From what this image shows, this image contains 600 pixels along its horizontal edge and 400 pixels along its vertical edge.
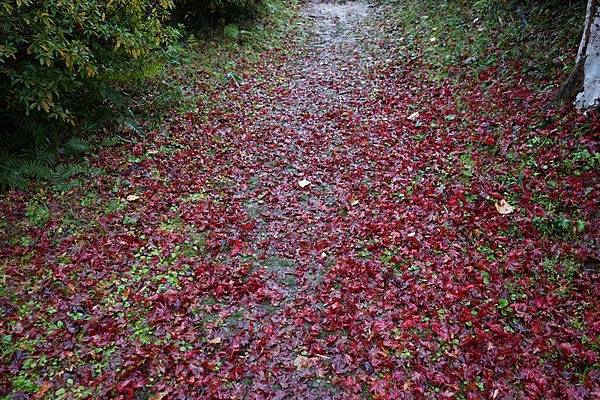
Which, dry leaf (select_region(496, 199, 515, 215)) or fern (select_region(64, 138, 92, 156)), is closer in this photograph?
dry leaf (select_region(496, 199, 515, 215))

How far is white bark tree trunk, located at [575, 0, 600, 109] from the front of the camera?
6.31 meters

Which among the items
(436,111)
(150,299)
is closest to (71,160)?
(150,299)

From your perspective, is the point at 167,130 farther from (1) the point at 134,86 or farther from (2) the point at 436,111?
(2) the point at 436,111

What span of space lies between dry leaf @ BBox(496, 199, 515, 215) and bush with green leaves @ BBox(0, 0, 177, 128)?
19.8 ft

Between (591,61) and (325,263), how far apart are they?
497 cm

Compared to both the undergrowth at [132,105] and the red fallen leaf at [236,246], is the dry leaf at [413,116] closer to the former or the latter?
the undergrowth at [132,105]

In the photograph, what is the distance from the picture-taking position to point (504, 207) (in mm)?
5730

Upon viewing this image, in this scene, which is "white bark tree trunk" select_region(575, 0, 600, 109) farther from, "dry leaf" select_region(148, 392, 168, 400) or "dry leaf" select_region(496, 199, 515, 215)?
"dry leaf" select_region(148, 392, 168, 400)

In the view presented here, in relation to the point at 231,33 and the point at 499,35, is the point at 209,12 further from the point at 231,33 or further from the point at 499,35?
the point at 499,35

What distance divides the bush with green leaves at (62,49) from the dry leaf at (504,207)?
6.02m

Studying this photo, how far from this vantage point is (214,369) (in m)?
4.16

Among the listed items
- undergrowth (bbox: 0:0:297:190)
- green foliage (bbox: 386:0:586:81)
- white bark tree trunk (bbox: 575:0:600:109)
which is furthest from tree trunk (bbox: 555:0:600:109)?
undergrowth (bbox: 0:0:297:190)

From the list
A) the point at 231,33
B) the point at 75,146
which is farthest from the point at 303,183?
the point at 231,33

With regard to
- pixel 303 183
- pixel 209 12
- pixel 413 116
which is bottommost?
pixel 303 183
